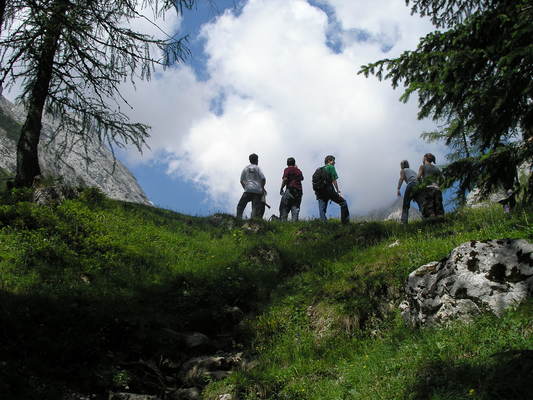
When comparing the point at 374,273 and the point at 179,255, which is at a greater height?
the point at 179,255

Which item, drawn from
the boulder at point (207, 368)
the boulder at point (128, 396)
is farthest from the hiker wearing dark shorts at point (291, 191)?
the boulder at point (128, 396)

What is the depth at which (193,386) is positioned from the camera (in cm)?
648

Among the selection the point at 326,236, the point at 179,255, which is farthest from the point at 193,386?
the point at 326,236

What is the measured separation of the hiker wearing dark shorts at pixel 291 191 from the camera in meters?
14.8

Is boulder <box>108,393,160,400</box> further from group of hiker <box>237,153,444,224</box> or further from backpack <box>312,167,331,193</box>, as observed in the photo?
backpack <box>312,167,331,193</box>

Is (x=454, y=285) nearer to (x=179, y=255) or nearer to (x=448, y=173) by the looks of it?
(x=448, y=173)

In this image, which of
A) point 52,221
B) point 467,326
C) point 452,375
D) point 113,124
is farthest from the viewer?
point 113,124

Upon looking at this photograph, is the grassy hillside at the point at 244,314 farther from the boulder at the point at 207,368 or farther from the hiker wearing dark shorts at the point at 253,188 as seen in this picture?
the hiker wearing dark shorts at the point at 253,188

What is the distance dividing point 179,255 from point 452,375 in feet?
24.2

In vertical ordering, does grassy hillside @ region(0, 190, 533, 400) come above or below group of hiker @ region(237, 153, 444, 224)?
below

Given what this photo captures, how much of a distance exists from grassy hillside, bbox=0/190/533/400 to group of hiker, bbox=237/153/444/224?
150 centimetres

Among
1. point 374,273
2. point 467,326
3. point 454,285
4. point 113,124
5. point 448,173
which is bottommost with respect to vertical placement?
point 467,326

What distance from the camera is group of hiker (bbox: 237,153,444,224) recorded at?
38.9 ft

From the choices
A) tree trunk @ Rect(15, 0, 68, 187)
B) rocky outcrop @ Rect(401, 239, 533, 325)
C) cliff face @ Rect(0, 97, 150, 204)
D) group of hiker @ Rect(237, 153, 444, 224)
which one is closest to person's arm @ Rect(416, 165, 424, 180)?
group of hiker @ Rect(237, 153, 444, 224)
